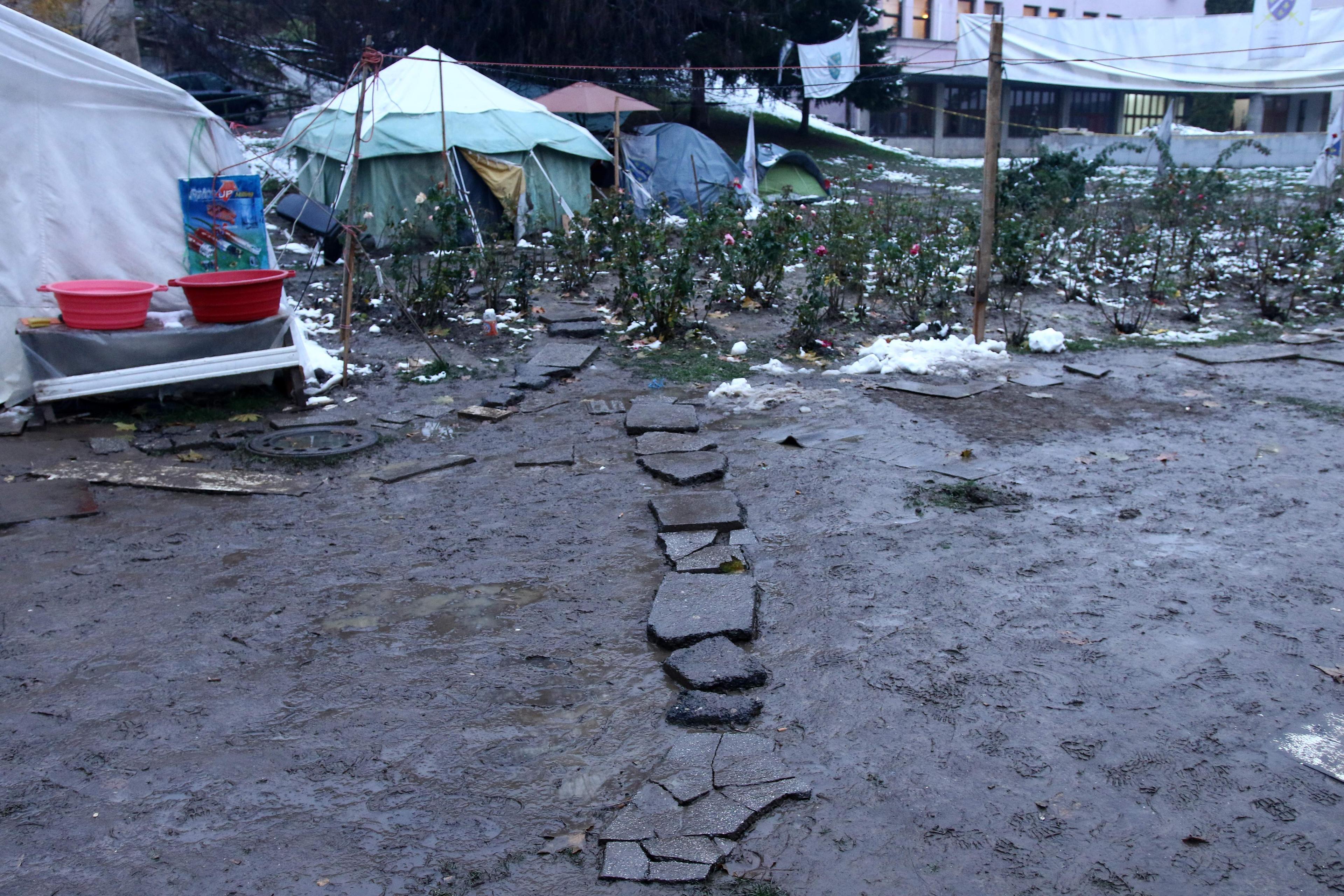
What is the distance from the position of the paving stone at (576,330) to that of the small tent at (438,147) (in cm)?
387

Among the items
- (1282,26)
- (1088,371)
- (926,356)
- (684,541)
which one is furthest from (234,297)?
(1282,26)

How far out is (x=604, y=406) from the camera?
6562mm

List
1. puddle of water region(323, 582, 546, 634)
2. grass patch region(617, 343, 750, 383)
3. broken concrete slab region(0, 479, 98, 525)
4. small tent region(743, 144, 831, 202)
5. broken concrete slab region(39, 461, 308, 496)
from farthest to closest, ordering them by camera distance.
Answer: small tent region(743, 144, 831, 202) < grass patch region(617, 343, 750, 383) < broken concrete slab region(39, 461, 308, 496) < broken concrete slab region(0, 479, 98, 525) < puddle of water region(323, 582, 546, 634)

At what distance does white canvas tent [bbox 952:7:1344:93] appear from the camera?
19.8 meters

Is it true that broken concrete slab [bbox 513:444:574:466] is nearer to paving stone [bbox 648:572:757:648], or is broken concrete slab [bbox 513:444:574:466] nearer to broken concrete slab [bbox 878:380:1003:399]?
paving stone [bbox 648:572:757:648]

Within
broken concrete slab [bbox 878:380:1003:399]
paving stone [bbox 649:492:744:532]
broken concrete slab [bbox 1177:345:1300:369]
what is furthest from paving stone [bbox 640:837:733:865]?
broken concrete slab [bbox 1177:345:1300:369]

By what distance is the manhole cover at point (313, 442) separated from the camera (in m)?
5.55

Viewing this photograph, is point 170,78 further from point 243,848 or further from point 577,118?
point 243,848

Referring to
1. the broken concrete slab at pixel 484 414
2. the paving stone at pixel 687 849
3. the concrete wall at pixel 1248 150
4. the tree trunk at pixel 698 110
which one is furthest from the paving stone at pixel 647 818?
the concrete wall at pixel 1248 150

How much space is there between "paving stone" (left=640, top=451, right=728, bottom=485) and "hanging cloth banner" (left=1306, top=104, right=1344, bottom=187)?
549 inches

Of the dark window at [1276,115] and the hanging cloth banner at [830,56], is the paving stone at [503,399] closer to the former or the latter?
the hanging cloth banner at [830,56]

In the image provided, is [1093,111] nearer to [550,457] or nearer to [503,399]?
[503,399]

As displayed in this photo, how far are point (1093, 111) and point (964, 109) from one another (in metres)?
5.86

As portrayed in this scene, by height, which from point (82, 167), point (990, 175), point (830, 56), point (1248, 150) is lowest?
point (990, 175)
